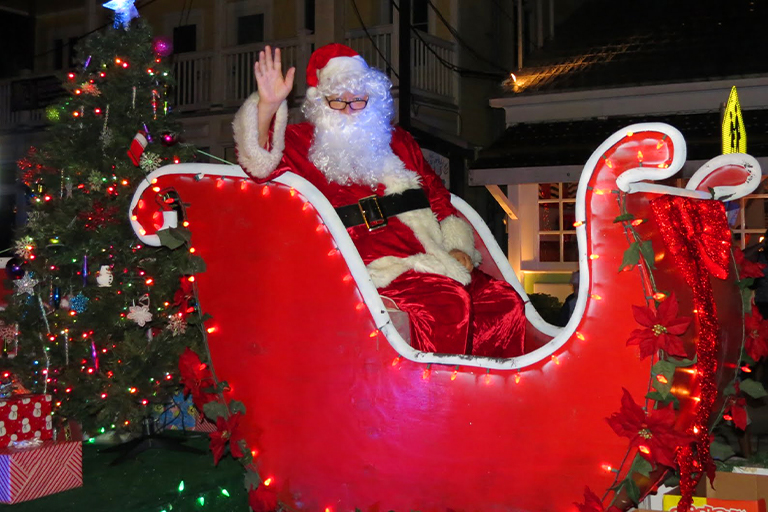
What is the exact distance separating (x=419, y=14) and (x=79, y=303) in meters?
9.00

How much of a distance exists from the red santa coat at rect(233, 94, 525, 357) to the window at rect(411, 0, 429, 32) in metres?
8.92

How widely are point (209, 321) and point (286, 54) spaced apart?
9393mm

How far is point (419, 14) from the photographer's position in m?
11.9

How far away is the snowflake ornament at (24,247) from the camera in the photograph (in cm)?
421

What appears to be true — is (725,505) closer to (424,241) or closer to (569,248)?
(424,241)

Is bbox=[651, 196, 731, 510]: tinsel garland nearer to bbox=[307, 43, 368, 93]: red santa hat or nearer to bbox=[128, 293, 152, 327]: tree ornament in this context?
bbox=[307, 43, 368, 93]: red santa hat

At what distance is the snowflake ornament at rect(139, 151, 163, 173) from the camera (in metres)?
4.09

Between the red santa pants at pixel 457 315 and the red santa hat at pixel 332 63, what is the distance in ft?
3.42

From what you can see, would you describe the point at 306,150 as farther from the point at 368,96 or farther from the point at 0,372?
the point at 0,372

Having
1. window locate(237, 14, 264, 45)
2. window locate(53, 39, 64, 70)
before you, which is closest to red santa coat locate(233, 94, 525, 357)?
window locate(237, 14, 264, 45)

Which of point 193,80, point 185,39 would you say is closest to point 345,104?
point 193,80

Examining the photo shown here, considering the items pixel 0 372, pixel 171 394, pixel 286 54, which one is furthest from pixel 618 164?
pixel 286 54

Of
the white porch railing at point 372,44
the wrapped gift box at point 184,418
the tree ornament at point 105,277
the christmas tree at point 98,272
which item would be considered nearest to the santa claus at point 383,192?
the christmas tree at point 98,272

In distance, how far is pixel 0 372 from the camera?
4.16 metres
